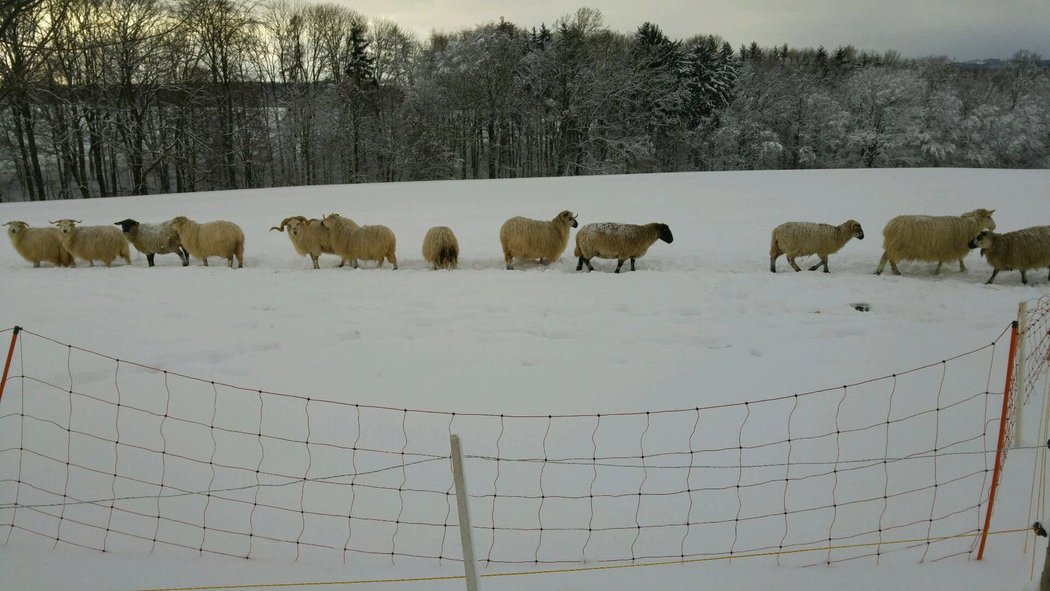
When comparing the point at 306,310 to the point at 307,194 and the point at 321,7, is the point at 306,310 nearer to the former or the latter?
the point at 307,194

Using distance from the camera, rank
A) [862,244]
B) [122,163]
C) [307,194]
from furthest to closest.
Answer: [122,163], [307,194], [862,244]

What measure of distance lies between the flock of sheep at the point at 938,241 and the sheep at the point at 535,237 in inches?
163

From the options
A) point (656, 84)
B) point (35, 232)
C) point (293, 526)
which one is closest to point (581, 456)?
point (293, 526)

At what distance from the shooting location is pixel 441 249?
10820 millimetres

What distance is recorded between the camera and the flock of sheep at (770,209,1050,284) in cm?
904

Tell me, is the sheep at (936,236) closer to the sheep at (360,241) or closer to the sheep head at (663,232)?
the sheep head at (663,232)

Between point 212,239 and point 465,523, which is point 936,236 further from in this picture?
point 212,239

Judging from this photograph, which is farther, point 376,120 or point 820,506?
point 376,120

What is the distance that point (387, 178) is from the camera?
36500mm

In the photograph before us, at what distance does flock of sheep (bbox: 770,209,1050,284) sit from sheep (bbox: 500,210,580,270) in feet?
13.5

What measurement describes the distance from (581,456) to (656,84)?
39028 mm

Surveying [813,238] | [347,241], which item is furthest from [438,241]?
[813,238]

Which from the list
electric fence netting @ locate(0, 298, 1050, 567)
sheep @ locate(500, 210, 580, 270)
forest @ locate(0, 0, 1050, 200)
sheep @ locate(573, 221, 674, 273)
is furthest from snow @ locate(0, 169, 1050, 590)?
forest @ locate(0, 0, 1050, 200)

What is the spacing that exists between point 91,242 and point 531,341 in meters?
10.6
